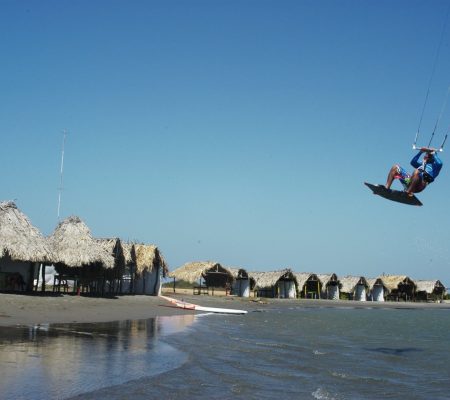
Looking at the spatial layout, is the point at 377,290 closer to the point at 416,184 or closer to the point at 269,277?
the point at 269,277

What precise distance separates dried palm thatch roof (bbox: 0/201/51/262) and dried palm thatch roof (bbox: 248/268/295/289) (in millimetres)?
26017

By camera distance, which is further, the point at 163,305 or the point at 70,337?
the point at 163,305

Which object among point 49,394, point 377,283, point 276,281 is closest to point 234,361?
point 49,394

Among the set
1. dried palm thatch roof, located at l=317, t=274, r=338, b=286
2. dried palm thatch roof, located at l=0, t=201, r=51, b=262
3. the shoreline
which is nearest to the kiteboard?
the shoreline

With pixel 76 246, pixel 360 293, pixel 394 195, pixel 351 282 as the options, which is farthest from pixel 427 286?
pixel 394 195

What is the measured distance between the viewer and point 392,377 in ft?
41.4

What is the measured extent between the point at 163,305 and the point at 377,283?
35.7 m

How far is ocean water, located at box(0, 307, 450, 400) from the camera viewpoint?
349 inches

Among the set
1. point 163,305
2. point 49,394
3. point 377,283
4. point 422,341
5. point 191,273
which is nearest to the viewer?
point 49,394

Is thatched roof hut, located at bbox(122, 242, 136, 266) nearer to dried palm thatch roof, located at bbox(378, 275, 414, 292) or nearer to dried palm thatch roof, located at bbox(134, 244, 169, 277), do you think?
dried palm thatch roof, located at bbox(134, 244, 169, 277)

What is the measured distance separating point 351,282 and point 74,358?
47417mm

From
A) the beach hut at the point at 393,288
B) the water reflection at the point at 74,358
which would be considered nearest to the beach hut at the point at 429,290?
the beach hut at the point at 393,288

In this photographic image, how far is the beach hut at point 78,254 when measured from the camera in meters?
26.8

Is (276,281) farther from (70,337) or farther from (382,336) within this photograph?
(70,337)
